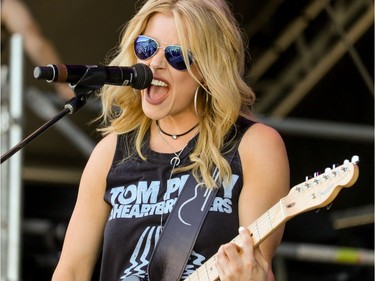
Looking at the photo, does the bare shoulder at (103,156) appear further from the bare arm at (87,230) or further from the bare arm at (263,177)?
the bare arm at (263,177)

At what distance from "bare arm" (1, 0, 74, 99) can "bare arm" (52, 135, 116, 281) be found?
2.64m

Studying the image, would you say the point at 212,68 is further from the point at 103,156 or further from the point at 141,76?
the point at 103,156

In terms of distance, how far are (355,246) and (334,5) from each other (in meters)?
1.74

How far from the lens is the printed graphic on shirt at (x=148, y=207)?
380 centimetres

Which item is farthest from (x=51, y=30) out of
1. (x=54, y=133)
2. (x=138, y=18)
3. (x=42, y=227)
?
(x=138, y=18)

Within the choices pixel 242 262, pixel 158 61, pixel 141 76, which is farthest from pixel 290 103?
pixel 242 262

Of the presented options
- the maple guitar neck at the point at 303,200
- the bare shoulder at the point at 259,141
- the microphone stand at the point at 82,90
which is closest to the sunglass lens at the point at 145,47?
the microphone stand at the point at 82,90

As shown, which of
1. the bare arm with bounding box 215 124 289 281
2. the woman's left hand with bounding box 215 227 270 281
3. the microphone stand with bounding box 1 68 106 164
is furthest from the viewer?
the bare arm with bounding box 215 124 289 281

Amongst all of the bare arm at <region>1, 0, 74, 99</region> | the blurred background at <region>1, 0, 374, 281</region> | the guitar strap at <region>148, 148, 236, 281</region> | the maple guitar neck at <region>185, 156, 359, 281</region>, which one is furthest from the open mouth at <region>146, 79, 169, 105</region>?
the blurred background at <region>1, 0, 374, 281</region>

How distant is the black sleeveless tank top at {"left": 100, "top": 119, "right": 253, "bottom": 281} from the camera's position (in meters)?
3.78

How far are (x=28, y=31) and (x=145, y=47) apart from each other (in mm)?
2964

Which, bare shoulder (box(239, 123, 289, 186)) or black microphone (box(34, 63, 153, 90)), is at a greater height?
black microphone (box(34, 63, 153, 90))

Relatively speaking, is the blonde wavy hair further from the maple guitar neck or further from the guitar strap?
the maple guitar neck

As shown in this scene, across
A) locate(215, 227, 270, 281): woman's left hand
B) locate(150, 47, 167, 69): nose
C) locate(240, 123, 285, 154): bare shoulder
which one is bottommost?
locate(215, 227, 270, 281): woman's left hand
